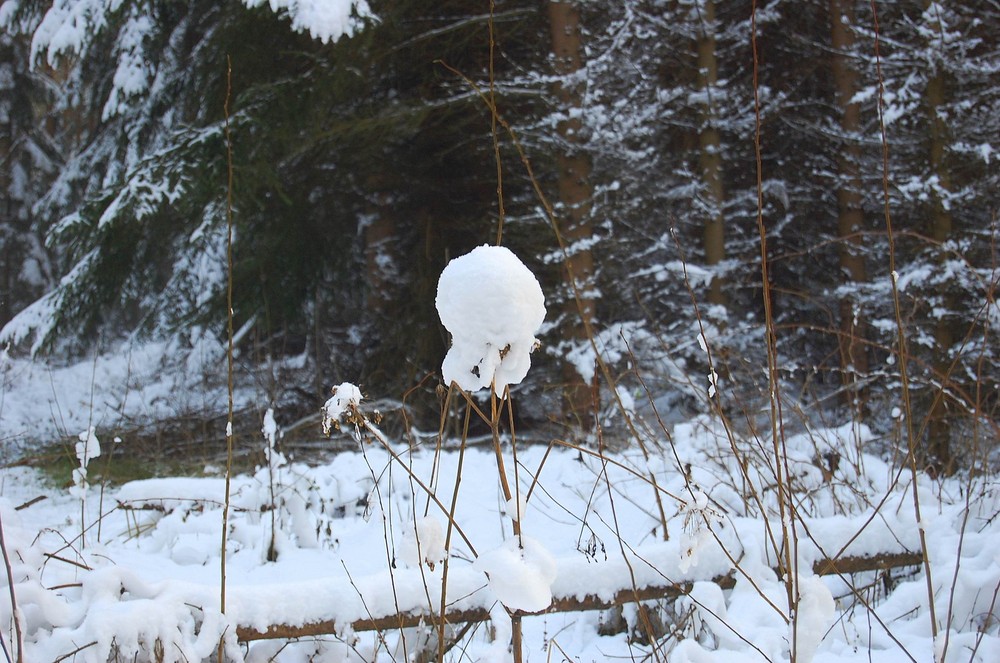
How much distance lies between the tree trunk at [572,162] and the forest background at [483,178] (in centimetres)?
3

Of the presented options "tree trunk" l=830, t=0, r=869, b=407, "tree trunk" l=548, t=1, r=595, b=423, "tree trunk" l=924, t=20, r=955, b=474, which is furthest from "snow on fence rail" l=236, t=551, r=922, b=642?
"tree trunk" l=830, t=0, r=869, b=407

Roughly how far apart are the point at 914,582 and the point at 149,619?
102 inches

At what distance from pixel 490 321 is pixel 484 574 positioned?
1.18m

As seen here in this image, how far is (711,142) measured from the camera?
9578mm

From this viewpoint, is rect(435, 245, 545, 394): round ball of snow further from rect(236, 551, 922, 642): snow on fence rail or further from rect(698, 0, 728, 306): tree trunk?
rect(698, 0, 728, 306): tree trunk

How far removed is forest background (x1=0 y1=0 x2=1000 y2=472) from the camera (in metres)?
7.44

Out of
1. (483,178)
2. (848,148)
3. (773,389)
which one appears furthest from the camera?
(848,148)

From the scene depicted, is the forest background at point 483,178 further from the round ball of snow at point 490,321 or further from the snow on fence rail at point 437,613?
the round ball of snow at point 490,321

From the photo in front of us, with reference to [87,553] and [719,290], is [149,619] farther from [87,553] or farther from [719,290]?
[719,290]

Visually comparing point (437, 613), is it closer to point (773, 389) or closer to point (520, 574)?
point (520, 574)

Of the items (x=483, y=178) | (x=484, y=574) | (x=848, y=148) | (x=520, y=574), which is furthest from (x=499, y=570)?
(x=848, y=148)

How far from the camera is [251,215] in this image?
8.77 m

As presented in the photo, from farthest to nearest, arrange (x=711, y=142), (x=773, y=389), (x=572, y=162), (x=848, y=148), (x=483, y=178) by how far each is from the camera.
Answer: (x=848, y=148), (x=711, y=142), (x=483, y=178), (x=572, y=162), (x=773, y=389)

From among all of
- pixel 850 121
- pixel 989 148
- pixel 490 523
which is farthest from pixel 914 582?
pixel 850 121
